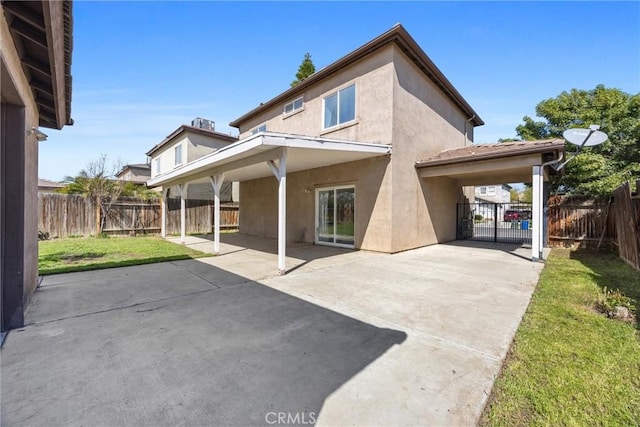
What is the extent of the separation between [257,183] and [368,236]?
7.94 meters

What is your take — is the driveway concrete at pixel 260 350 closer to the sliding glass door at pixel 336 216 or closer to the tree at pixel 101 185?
the sliding glass door at pixel 336 216

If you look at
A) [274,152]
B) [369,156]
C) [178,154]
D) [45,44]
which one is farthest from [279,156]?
[178,154]

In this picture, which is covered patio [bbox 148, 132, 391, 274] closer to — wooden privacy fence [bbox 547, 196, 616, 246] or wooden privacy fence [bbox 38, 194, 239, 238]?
wooden privacy fence [bbox 38, 194, 239, 238]

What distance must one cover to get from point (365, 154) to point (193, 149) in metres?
15.3

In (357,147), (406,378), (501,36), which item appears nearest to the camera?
(406,378)

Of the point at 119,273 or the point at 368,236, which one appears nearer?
the point at 119,273

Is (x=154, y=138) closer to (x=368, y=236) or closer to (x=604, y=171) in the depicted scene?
(x=368, y=236)

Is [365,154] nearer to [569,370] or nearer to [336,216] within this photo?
[336,216]

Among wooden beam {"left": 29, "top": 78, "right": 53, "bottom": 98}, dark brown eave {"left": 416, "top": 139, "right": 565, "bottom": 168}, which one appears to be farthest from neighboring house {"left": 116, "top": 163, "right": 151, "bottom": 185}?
dark brown eave {"left": 416, "top": 139, "right": 565, "bottom": 168}

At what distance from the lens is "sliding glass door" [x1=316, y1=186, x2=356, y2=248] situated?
10977mm

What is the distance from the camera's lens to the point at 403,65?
10.3m

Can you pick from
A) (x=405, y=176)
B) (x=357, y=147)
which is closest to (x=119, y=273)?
(x=357, y=147)

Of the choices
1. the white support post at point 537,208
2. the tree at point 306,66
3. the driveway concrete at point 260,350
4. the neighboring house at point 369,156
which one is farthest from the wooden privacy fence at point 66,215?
the white support post at point 537,208

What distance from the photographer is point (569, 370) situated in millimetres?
2826
